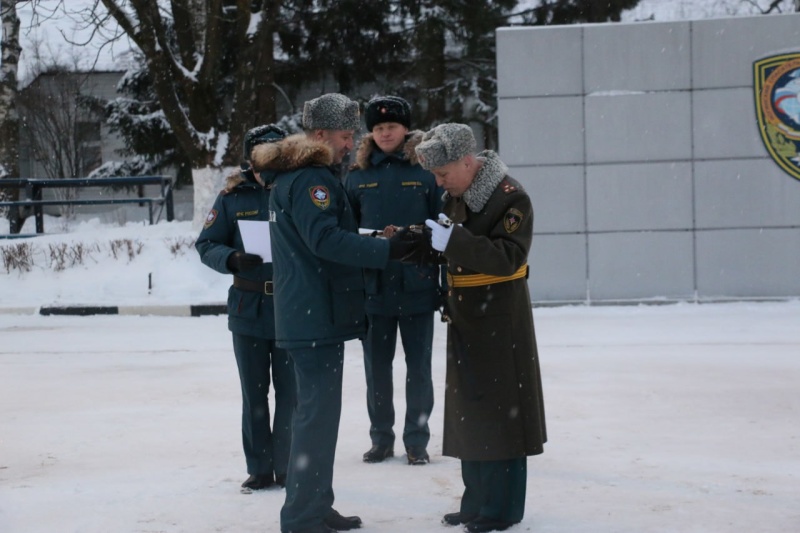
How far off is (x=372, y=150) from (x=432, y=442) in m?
1.63

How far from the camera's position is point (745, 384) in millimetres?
7719

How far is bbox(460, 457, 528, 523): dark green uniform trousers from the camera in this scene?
447 cm

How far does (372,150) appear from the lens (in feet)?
19.7

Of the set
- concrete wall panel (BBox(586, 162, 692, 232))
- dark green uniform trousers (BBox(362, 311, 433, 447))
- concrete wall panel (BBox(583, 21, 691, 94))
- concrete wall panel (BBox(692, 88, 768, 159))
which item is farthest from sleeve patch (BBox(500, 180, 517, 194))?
concrete wall panel (BBox(692, 88, 768, 159))

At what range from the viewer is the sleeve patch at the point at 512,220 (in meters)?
4.35

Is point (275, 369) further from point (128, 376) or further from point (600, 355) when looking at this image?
point (600, 355)

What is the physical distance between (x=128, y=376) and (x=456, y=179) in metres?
4.97

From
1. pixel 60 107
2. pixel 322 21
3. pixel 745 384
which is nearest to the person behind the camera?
pixel 745 384

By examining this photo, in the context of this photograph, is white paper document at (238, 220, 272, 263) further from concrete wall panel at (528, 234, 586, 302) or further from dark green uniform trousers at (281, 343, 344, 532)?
concrete wall panel at (528, 234, 586, 302)

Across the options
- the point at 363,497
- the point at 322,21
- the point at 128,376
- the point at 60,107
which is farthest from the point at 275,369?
the point at 60,107

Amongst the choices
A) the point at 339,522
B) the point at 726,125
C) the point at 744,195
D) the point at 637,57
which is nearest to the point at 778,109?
the point at 726,125

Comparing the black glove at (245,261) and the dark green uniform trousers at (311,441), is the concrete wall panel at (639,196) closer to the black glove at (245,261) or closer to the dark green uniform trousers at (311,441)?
the black glove at (245,261)

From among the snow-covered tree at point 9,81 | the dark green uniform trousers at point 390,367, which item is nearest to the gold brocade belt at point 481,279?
the dark green uniform trousers at point 390,367

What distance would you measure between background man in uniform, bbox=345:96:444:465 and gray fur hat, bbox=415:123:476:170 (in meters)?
1.42
